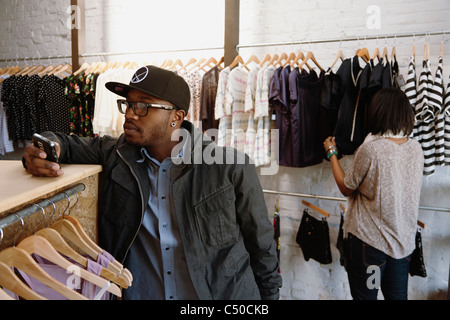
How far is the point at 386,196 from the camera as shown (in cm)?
170

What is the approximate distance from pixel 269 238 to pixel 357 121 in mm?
1218

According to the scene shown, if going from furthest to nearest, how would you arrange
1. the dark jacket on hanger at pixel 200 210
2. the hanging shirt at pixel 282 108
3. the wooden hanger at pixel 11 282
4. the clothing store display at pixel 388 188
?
the hanging shirt at pixel 282 108 < the clothing store display at pixel 388 188 < the dark jacket on hanger at pixel 200 210 < the wooden hanger at pixel 11 282

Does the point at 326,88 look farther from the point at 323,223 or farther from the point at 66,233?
the point at 66,233

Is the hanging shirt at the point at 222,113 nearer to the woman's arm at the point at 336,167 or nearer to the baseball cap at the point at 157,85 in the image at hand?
the woman's arm at the point at 336,167

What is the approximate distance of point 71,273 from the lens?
0.87 metres

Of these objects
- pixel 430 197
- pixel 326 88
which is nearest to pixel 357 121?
pixel 326 88

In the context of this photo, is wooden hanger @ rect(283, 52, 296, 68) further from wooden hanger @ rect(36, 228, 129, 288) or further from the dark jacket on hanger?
wooden hanger @ rect(36, 228, 129, 288)

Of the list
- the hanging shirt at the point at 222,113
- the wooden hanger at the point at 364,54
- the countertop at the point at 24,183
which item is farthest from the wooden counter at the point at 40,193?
the wooden hanger at the point at 364,54

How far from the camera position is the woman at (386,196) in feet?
5.51

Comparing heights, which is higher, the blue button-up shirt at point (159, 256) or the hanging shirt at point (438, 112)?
the hanging shirt at point (438, 112)

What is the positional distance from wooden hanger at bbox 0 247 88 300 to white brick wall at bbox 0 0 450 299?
230cm

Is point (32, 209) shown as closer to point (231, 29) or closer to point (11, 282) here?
point (11, 282)

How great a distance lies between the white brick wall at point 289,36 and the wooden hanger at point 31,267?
2298mm

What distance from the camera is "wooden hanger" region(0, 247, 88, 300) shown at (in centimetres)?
73
